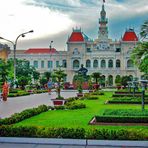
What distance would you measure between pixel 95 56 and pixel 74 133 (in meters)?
85.2

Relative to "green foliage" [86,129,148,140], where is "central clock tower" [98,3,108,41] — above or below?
above

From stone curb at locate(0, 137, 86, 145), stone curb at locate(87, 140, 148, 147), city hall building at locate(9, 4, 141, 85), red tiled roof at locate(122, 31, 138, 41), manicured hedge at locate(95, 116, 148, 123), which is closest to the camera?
stone curb at locate(87, 140, 148, 147)

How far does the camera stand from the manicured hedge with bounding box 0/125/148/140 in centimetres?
900

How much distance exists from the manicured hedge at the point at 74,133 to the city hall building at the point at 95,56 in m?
82.3

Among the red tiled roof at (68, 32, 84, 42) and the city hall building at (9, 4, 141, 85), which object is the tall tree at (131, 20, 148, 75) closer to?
the city hall building at (9, 4, 141, 85)

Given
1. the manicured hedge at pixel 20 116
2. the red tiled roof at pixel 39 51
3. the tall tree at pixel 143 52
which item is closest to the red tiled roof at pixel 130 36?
the red tiled roof at pixel 39 51

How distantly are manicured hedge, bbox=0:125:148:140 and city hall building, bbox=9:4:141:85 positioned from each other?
82290 millimetres

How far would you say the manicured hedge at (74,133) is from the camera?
354 inches

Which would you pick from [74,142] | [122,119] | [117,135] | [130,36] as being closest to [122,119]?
[122,119]

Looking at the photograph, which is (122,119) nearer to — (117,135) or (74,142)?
(117,135)

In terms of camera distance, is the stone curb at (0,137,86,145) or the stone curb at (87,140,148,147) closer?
the stone curb at (87,140,148,147)

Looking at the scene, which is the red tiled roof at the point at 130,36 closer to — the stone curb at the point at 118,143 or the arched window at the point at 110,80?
the arched window at the point at 110,80

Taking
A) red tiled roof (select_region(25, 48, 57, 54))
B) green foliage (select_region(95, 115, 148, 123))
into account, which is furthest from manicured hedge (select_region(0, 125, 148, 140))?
red tiled roof (select_region(25, 48, 57, 54))

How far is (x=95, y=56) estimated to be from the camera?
9406 centimetres
